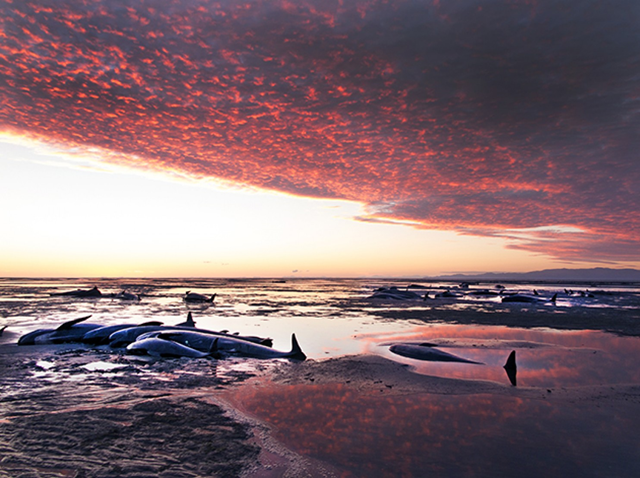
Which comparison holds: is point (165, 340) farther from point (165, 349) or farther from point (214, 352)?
point (214, 352)

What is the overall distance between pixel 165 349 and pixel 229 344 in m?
1.75

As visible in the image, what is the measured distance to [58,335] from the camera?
11555mm

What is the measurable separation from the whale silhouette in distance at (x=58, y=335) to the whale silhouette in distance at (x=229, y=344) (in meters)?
3.44

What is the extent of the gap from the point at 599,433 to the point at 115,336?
12157 mm

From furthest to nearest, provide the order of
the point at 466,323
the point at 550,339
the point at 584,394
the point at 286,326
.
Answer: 1. the point at 466,323
2. the point at 286,326
3. the point at 550,339
4. the point at 584,394

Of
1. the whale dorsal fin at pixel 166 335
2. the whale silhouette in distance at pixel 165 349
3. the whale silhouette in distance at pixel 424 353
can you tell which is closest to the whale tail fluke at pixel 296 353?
the whale silhouette in distance at pixel 165 349

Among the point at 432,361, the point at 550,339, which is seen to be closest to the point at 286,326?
the point at 432,361

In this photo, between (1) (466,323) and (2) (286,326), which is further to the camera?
(1) (466,323)

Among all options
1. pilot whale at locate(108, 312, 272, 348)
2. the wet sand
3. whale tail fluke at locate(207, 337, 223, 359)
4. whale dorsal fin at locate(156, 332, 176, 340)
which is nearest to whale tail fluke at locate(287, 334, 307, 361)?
the wet sand

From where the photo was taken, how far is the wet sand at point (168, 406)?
151 inches

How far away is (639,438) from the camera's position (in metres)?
4.55

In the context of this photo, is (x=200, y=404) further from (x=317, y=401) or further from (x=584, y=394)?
(x=584, y=394)

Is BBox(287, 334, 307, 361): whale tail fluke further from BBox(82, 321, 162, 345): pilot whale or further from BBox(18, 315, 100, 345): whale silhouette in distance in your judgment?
BBox(18, 315, 100, 345): whale silhouette in distance

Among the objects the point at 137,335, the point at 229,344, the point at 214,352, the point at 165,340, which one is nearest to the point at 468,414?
the point at 214,352
